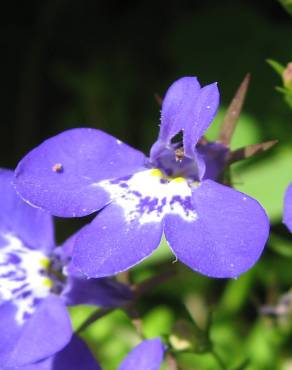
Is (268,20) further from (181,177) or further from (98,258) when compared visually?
(98,258)

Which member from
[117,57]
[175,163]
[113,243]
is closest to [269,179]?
[175,163]

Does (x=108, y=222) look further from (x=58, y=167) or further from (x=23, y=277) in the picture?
(x=23, y=277)

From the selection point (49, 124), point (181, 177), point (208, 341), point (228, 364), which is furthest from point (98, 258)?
point (49, 124)

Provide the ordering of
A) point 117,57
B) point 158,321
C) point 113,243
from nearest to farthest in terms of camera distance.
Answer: point 113,243, point 158,321, point 117,57

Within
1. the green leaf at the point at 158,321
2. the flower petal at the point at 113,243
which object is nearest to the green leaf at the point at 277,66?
the flower petal at the point at 113,243

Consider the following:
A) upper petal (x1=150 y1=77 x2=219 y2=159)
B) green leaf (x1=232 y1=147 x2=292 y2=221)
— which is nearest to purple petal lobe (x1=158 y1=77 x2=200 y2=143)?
upper petal (x1=150 y1=77 x2=219 y2=159)

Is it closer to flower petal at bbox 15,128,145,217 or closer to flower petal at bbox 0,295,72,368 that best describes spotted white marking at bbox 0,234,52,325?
flower petal at bbox 0,295,72,368
